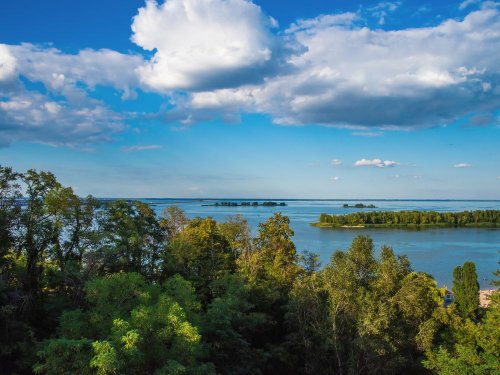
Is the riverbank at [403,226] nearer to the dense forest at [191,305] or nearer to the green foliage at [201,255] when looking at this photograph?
the green foliage at [201,255]

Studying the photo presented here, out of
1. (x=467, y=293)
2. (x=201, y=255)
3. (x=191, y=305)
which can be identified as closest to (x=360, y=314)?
(x=191, y=305)

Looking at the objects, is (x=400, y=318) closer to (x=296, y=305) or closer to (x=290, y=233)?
(x=296, y=305)

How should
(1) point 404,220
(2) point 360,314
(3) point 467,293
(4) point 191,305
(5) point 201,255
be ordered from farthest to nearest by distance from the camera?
(1) point 404,220, (3) point 467,293, (5) point 201,255, (2) point 360,314, (4) point 191,305

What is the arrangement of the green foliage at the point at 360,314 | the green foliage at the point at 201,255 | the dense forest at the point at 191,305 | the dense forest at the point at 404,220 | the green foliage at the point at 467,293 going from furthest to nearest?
the dense forest at the point at 404,220
the green foliage at the point at 467,293
the green foliage at the point at 201,255
the green foliage at the point at 360,314
the dense forest at the point at 191,305

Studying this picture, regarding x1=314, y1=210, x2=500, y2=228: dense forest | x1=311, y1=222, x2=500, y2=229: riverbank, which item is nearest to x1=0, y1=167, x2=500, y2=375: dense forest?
x1=311, y1=222, x2=500, y2=229: riverbank

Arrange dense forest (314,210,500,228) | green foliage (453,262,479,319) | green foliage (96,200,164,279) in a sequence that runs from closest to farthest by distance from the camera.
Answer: green foliage (96,200,164,279) < green foliage (453,262,479,319) < dense forest (314,210,500,228)

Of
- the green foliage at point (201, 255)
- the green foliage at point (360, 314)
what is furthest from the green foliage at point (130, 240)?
the green foliage at point (360, 314)

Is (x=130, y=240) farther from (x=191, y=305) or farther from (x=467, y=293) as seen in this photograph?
(x=467, y=293)

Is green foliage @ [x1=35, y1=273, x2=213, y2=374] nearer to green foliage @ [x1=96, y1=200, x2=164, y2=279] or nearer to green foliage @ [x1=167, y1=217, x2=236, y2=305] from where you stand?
green foliage @ [x1=96, y1=200, x2=164, y2=279]
